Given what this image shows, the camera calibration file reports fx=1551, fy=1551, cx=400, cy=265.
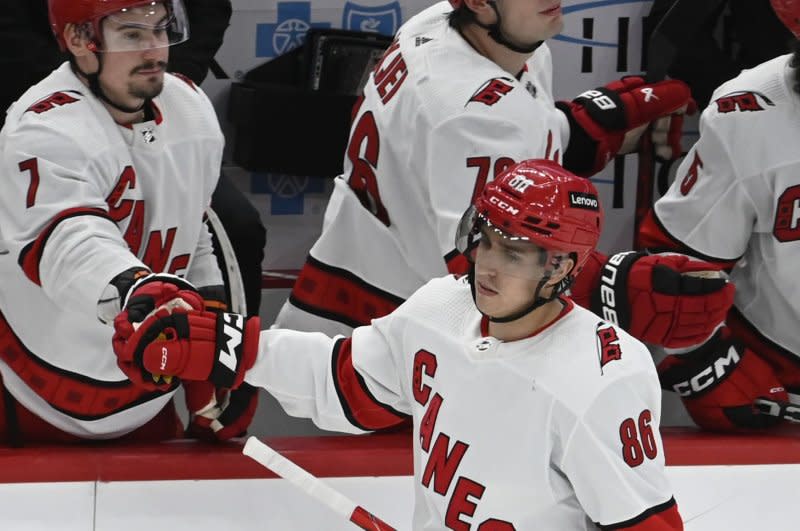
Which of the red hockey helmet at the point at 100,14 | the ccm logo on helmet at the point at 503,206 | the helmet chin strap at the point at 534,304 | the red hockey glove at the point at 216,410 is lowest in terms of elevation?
the red hockey glove at the point at 216,410

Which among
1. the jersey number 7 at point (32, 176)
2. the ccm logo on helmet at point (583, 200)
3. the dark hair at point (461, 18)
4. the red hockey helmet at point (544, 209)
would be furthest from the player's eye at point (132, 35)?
the ccm logo on helmet at point (583, 200)

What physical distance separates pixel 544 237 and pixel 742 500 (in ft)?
3.29

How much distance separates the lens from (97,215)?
2.55 metres

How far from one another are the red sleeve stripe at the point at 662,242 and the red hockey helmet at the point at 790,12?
1.56 ft

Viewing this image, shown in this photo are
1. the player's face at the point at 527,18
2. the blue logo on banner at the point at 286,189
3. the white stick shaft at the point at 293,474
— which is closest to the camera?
the white stick shaft at the point at 293,474

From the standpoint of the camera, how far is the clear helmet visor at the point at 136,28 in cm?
270

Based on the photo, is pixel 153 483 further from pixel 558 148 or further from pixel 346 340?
pixel 558 148

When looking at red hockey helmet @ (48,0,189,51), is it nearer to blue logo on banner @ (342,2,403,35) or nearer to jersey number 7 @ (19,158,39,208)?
jersey number 7 @ (19,158,39,208)

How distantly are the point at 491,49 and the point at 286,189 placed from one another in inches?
50.6

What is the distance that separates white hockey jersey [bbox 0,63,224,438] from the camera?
8.34ft

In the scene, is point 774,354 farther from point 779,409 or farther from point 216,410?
point 216,410

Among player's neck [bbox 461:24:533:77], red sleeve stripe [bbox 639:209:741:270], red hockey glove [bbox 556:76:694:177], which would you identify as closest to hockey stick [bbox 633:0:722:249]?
red hockey glove [bbox 556:76:694:177]

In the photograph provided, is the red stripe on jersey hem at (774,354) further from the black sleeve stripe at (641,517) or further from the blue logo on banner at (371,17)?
the blue logo on banner at (371,17)

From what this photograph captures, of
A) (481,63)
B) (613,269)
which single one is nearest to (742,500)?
(613,269)
